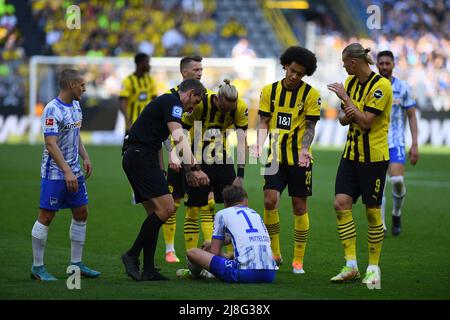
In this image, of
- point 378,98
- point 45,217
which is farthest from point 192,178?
point 378,98

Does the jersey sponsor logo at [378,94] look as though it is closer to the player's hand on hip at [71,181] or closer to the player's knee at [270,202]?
the player's knee at [270,202]

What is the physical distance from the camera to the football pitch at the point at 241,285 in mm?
8189

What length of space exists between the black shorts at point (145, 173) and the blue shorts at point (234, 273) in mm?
924

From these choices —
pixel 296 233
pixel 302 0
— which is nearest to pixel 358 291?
pixel 296 233

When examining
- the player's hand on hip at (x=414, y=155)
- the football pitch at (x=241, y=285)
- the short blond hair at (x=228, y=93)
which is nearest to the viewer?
the football pitch at (x=241, y=285)

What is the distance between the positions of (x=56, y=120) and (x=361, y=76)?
118 inches

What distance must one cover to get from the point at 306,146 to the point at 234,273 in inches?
75.7

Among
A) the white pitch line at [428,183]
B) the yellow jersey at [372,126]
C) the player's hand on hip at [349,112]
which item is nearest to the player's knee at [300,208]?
the yellow jersey at [372,126]

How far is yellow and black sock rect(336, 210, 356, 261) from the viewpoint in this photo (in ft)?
30.4

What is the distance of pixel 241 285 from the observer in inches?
Answer: 331

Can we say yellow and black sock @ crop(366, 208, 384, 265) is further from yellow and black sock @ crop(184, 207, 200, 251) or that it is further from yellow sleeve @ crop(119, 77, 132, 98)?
yellow sleeve @ crop(119, 77, 132, 98)

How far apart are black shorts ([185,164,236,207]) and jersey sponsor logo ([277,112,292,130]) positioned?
0.73 metres

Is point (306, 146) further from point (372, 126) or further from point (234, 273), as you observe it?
point (234, 273)
